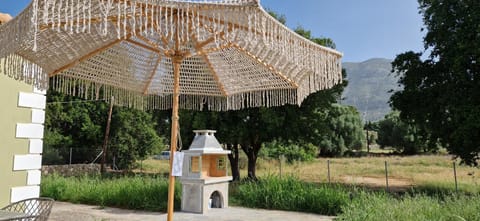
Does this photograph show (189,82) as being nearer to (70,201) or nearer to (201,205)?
(201,205)

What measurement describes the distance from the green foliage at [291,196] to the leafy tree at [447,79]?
15.1 feet

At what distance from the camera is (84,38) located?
358 cm

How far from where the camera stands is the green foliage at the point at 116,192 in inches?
324

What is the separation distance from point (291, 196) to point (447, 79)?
690 cm

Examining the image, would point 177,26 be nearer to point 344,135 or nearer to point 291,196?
point 291,196

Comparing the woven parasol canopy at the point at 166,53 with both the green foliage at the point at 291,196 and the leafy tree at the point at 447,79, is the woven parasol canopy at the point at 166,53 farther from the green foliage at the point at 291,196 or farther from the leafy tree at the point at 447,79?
the leafy tree at the point at 447,79

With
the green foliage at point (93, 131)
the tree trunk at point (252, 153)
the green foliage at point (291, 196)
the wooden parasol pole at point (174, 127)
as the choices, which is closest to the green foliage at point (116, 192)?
the green foliage at point (291, 196)

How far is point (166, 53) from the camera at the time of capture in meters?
3.62

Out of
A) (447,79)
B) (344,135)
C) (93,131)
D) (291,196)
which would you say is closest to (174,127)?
(291,196)

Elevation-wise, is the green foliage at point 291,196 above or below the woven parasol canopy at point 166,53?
below

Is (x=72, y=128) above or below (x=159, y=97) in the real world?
above

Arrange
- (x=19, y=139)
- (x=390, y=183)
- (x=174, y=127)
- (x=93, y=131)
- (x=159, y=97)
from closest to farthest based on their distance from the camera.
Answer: (x=174, y=127) < (x=19, y=139) < (x=159, y=97) < (x=390, y=183) < (x=93, y=131)

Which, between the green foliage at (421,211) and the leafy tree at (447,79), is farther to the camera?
the leafy tree at (447,79)

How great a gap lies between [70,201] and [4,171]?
210 inches
